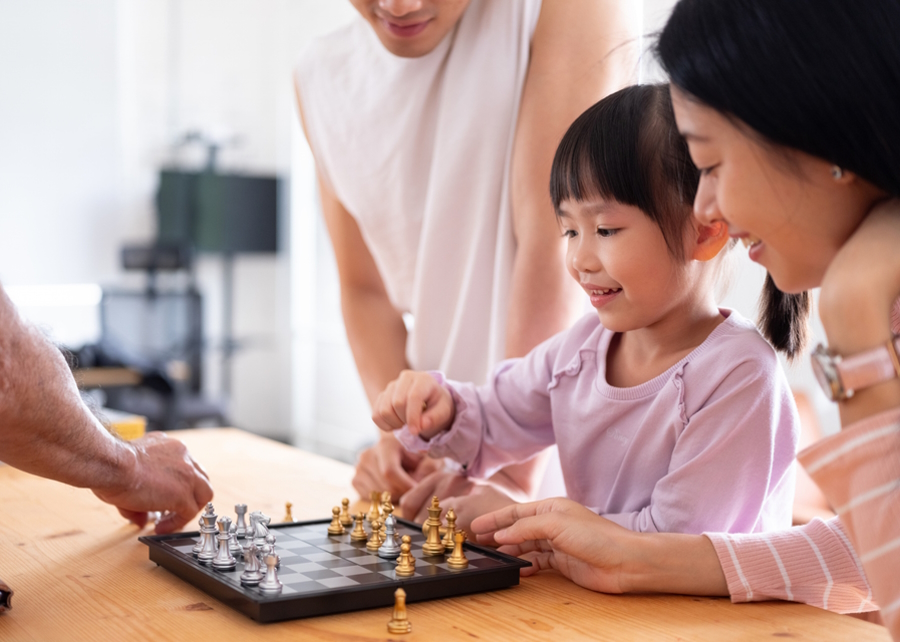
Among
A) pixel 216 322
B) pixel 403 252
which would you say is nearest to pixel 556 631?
pixel 403 252

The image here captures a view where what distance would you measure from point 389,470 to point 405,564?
1.87ft

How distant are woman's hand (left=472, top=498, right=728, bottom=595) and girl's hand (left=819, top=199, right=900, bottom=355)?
0.30m

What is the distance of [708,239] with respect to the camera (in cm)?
121

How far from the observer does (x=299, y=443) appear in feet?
22.7

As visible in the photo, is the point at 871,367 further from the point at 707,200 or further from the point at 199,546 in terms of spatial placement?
the point at 199,546

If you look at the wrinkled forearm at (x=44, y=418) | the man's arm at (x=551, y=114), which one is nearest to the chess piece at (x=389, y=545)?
the wrinkled forearm at (x=44, y=418)

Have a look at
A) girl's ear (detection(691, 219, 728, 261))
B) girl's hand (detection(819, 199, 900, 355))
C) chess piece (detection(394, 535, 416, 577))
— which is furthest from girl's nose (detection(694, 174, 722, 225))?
chess piece (detection(394, 535, 416, 577))

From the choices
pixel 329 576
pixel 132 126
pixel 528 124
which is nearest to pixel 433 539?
pixel 329 576

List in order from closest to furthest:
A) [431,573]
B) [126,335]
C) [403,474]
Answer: [431,573], [403,474], [126,335]

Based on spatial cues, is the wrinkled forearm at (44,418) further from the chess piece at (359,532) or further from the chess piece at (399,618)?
the chess piece at (399,618)

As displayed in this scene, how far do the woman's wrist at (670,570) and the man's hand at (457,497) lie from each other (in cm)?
29

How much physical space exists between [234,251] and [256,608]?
6055 millimetres

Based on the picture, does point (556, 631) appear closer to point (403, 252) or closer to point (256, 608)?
point (256, 608)

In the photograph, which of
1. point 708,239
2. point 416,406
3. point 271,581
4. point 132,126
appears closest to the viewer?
point 271,581
